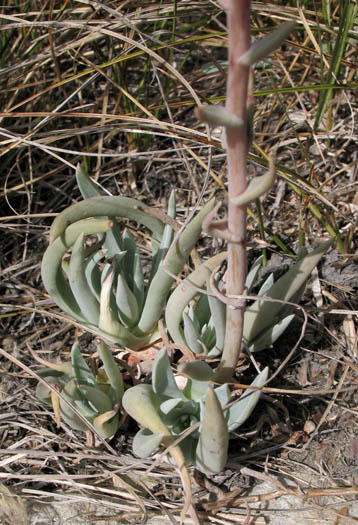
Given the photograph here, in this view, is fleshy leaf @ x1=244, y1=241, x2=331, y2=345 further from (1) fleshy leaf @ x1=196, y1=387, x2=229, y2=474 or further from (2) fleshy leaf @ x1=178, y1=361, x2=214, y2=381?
(1) fleshy leaf @ x1=196, y1=387, x2=229, y2=474

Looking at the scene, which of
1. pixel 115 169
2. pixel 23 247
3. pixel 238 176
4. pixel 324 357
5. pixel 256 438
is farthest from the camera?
pixel 115 169

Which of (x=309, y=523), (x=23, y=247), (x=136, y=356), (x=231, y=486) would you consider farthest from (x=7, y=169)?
(x=309, y=523)

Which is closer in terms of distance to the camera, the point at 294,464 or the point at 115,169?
the point at 294,464

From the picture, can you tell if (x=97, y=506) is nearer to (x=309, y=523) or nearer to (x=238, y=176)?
(x=309, y=523)

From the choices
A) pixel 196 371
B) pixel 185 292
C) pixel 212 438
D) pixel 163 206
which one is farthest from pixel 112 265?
pixel 163 206

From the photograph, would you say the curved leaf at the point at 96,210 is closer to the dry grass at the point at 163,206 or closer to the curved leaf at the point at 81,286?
the curved leaf at the point at 81,286

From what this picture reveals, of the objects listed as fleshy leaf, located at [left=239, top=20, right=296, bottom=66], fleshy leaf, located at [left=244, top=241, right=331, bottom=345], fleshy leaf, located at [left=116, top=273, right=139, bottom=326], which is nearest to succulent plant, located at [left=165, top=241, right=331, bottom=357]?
fleshy leaf, located at [left=244, top=241, right=331, bottom=345]

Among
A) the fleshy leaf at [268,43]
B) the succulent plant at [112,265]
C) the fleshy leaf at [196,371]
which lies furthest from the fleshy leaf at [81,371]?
the fleshy leaf at [268,43]
